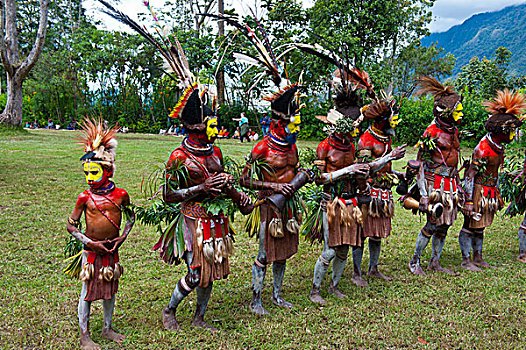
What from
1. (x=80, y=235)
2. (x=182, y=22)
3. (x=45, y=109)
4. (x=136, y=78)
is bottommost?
(x=80, y=235)

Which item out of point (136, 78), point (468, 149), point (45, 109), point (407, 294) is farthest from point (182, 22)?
point (407, 294)

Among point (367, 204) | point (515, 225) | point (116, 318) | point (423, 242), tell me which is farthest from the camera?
point (515, 225)

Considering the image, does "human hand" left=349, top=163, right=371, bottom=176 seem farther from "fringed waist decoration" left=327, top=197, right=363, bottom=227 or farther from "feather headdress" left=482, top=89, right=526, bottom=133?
"feather headdress" left=482, top=89, right=526, bottom=133

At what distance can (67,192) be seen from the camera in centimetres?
943

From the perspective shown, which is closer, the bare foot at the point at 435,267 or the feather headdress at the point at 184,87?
the feather headdress at the point at 184,87

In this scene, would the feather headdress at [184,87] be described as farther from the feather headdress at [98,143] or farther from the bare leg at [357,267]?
the bare leg at [357,267]

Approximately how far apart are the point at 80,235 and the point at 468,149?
66.7 ft

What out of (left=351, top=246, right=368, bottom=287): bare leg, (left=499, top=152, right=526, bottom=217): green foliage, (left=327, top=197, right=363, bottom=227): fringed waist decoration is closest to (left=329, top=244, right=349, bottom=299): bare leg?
(left=327, top=197, right=363, bottom=227): fringed waist decoration

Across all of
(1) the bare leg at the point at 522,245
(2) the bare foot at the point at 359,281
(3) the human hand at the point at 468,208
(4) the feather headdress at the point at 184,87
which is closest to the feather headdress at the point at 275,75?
(4) the feather headdress at the point at 184,87

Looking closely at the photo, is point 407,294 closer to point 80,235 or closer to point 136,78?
point 80,235

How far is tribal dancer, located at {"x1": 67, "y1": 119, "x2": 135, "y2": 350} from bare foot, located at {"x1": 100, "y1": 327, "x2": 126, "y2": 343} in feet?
0.56

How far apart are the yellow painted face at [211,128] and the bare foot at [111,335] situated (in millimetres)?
2023

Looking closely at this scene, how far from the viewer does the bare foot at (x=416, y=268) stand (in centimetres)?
552

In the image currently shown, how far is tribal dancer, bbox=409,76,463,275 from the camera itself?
201 inches
